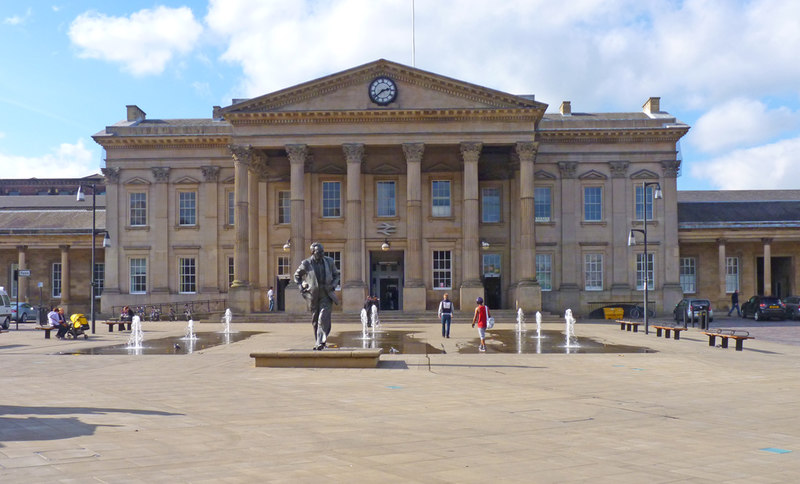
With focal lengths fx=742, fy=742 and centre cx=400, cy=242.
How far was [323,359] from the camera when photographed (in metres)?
17.7

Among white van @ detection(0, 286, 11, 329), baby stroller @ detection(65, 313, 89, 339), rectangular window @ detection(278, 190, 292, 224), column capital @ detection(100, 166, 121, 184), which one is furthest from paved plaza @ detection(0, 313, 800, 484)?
column capital @ detection(100, 166, 121, 184)

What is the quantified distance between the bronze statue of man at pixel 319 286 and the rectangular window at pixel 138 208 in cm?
3592

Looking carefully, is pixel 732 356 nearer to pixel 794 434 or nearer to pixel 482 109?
pixel 794 434

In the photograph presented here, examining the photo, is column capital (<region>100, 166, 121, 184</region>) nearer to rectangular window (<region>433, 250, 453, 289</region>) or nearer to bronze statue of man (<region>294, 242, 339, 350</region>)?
rectangular window (<region>433, 250, 453, 289</region>)

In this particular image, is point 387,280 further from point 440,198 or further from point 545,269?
point 545,269

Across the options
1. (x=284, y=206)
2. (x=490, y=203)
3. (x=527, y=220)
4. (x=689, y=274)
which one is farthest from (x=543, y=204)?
(x=284, y=206)

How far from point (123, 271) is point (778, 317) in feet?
138

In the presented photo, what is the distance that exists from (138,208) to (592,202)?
30951 mm

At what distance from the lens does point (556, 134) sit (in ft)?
161

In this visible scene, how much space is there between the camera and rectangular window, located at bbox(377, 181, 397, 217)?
48656mm

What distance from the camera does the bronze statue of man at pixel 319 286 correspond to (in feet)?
60.0

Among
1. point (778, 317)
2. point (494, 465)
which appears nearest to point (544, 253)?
point (778, 317)

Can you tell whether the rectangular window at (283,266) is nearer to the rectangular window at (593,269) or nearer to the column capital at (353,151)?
the column capital at (353,151)

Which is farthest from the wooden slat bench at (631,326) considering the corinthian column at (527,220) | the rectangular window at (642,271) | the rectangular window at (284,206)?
the rectangular window at (284,206)
